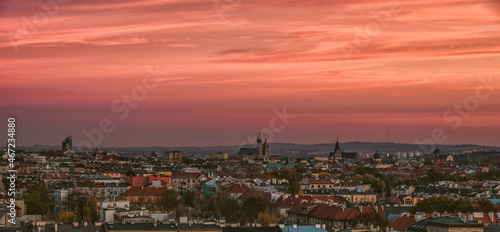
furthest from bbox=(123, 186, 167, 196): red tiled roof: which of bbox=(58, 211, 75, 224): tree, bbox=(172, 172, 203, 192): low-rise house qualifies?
bbox=(58, 211, 75, 224): tree

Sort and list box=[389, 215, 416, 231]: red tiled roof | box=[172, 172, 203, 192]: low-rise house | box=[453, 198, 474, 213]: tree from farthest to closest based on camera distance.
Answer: box=[172, 172, 203, 192]: low-rise house < box=[453, 198, 474, 213]: tree < box=[389, 215, 416, 231]: red tiled roof

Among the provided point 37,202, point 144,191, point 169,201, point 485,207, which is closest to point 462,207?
point 485,207

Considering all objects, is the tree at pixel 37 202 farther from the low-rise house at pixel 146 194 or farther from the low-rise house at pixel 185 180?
the low-rise house at pixel 185 180

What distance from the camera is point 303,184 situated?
134 metres

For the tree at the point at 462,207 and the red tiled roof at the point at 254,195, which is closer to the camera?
the tree at the point at 462,207

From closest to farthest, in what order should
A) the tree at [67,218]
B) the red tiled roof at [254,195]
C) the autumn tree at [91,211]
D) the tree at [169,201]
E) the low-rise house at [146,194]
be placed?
the tree at [67,218] → the autumn tree at [91,211] → the tree at [169,201] → the red tiled roof at [254,195] → the low-rise house at [146,194]

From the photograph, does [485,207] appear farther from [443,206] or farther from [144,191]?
[144,191]

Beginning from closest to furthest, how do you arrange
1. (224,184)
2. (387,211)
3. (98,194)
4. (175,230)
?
(175,230) < (387,211) < (98,194) < (224,184)

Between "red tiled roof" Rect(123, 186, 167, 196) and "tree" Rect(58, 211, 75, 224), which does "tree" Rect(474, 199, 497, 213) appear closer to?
"red tiled roof" Rect(123, 186, 167, 196)

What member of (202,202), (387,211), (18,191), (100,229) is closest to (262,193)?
(202,202)

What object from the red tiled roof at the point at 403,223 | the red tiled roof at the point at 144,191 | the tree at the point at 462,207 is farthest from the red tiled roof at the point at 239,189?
the red tiled roof at the point at 403,223

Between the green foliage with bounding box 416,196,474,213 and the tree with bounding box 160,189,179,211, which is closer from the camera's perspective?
the green foliage with bounding box 416,196,474,213

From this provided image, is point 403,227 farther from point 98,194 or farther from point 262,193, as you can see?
point 98,194

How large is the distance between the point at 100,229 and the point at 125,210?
42.9ft
